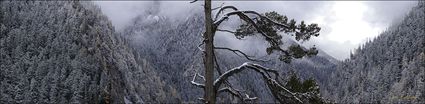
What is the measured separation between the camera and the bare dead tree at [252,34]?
12.2 meters

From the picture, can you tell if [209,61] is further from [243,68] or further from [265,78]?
[265,78]

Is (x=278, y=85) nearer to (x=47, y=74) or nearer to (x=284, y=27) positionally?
(x=284, y=27)

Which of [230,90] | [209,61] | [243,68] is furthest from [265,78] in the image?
[209,61]

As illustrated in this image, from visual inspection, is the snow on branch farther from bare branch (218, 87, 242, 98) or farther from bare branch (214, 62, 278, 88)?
bare branch (218, 87, 242, 98)

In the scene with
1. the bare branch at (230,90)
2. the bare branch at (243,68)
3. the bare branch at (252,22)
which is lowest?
the bare branch at (230,90)

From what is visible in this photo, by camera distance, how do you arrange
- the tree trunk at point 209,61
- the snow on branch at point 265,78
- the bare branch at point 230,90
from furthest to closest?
the bare branch at point 230,90
the tree trunk at point 209,61
the snow on branch at point 265,78

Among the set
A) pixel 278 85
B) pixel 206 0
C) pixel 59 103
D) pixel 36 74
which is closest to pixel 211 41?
pixel 206 0

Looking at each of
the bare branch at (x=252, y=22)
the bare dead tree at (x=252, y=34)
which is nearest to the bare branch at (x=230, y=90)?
the bare dead tree at (x=252, y=34)

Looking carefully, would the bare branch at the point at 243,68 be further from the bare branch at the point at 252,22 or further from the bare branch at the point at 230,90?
the bare branch at the point at 252,22

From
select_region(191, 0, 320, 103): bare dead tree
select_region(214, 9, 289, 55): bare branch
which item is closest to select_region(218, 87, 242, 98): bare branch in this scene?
select_region(191, 0, 320, 103): bare dead tree

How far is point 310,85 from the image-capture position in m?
12.1

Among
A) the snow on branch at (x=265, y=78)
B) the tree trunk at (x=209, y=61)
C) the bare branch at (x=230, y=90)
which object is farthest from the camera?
the bare branch at (x=230, y=90)

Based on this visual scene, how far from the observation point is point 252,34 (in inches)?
532

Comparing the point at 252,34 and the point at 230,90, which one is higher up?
the point at 252,34
